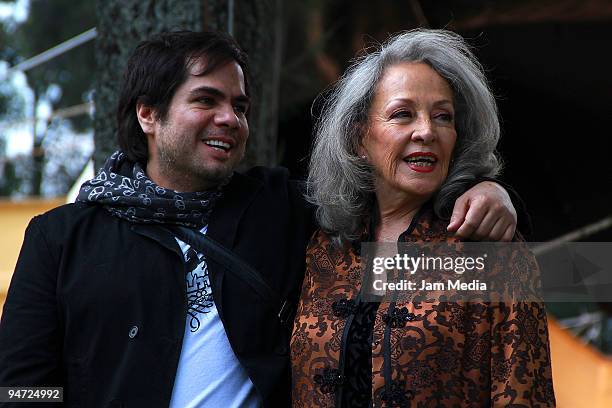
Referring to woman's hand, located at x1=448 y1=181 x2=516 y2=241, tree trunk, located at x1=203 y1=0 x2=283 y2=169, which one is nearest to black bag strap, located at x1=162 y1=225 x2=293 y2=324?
woman's hand, located at x1=448 y1=181 x2=516 y2=241

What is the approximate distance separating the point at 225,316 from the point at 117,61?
4.32 ft

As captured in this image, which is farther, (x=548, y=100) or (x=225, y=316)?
(x=548, y=100)

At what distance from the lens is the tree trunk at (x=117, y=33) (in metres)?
3.14

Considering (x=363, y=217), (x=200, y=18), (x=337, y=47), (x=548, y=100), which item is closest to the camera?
(x=363, y=217)

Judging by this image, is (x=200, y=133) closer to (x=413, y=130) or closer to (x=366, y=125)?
(x=366, y=125)

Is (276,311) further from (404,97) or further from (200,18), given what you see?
(200,18)

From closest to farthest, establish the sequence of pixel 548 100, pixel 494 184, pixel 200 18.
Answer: pixel 494 184 → pixel 200 18 → pixel 548 100

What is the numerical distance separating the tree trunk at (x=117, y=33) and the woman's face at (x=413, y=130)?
1060mm

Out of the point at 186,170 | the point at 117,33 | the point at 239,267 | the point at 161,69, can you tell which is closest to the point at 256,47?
the point at 117,33

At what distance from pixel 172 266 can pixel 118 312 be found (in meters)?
0.20

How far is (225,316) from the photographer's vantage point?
2334 millimetres

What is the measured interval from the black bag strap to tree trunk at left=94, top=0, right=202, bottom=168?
928 mm

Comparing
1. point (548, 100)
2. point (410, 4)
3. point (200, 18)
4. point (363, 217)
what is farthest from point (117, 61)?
point (548, 100)

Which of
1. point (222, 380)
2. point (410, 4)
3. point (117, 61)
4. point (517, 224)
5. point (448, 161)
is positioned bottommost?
point (222, 380)
